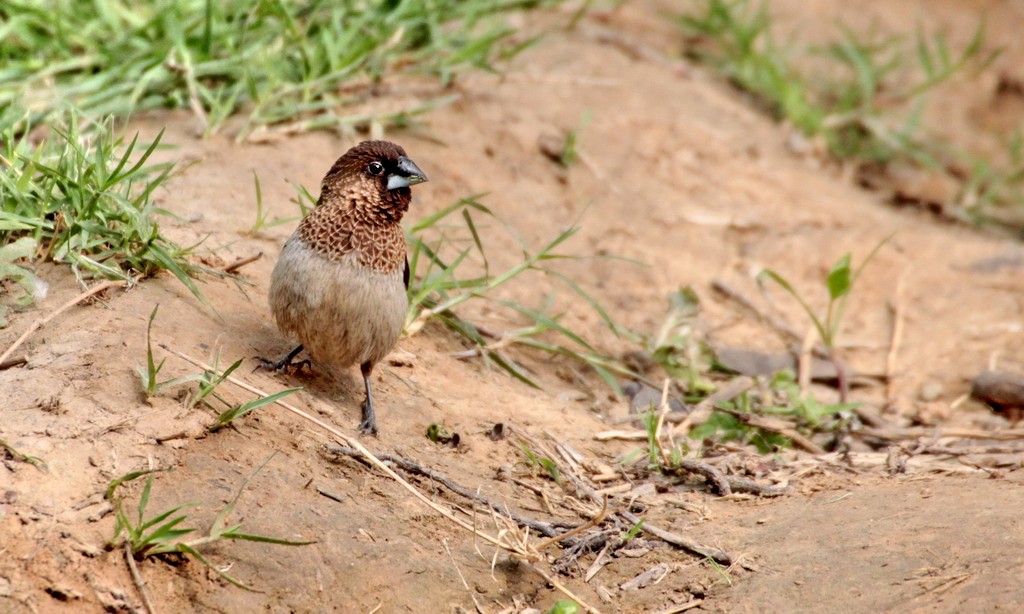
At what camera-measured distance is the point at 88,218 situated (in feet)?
12.5

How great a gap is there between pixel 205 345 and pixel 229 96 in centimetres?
A: 198

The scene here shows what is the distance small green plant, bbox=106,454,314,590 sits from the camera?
9.14 ft

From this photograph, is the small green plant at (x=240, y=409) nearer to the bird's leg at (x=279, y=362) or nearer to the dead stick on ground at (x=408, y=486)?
the dead stick on ground at (x=408, y=486)

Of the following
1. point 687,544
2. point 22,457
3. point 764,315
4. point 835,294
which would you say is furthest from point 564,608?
point 764,315

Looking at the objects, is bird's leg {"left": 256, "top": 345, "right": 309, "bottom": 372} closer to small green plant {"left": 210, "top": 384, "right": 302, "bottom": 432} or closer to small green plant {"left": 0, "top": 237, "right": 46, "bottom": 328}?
small green plant {"left": 210, "top": 384, "right": 302, "bottom": 432}

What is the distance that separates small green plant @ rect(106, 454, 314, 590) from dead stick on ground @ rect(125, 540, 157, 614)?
1 cm

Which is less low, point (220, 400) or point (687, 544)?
point (220, 400)

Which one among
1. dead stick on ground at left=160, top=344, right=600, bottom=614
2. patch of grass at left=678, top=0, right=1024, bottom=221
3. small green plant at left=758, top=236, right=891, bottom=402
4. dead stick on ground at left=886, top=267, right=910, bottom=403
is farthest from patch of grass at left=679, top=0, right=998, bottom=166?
dead stick on ground at left=160, top=344, right=600, bottom=614

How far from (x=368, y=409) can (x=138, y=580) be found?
1.05m

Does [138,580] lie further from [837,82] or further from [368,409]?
[837,82]

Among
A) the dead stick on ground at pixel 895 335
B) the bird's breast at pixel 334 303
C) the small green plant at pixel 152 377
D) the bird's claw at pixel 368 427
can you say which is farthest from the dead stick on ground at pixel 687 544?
the dead stick on ground at pixel 895 335

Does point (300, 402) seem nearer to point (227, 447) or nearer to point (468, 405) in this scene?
point (227, 447)

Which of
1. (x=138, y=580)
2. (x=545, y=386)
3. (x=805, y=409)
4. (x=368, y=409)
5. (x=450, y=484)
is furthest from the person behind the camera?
(x=545, y=386)

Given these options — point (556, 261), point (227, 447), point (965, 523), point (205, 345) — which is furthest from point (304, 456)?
point (556, 261)
